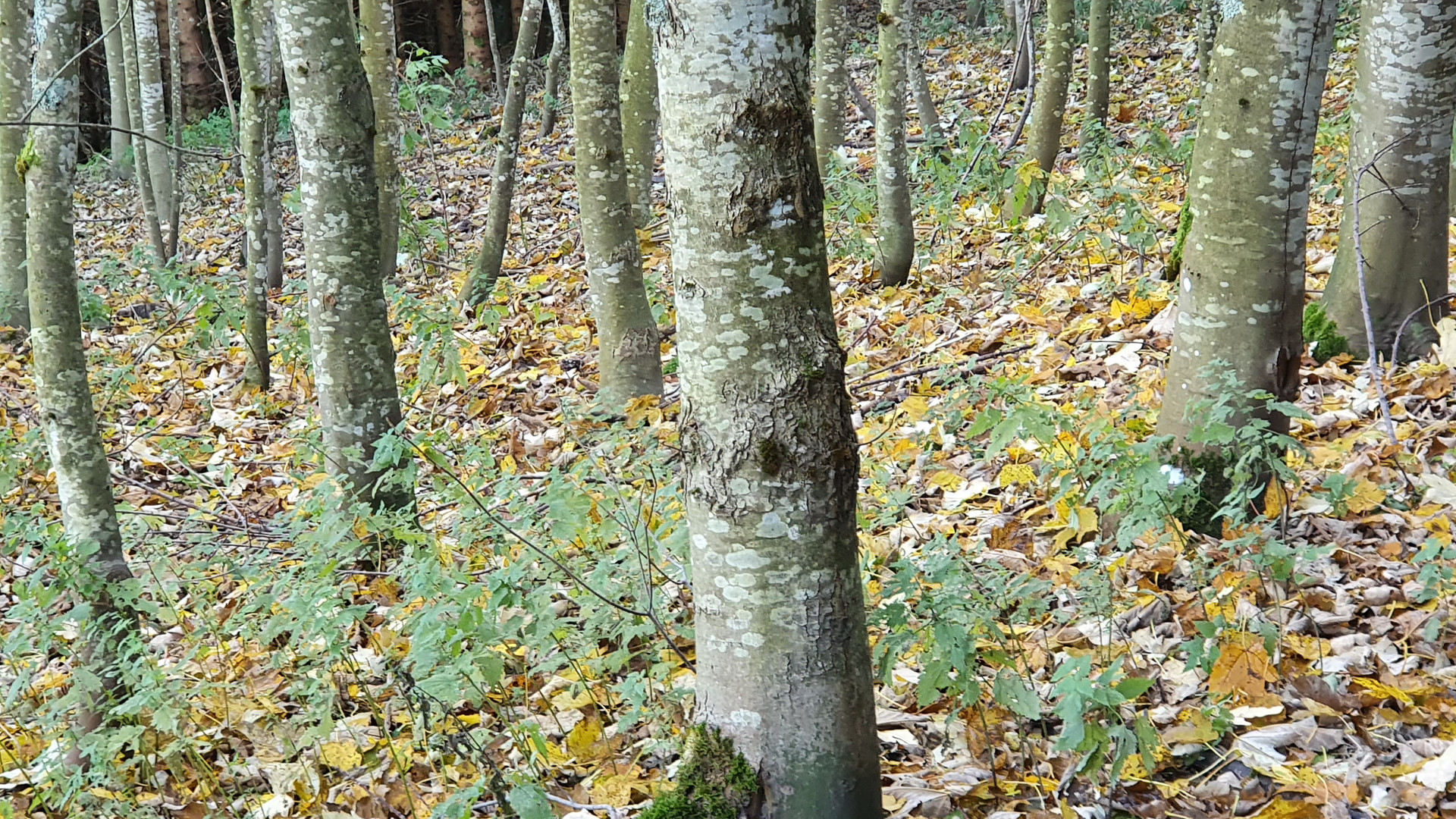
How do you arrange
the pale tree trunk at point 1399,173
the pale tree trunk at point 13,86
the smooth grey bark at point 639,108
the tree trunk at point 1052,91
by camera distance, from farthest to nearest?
the smooth grey bark at point 639,108
the tree trunk at point 1052,91
the pale tree trunk at point 1399,173
the pale tree trunk at point 13,86

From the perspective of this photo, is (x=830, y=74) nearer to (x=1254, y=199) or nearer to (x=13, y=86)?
(x=1254, y=199)

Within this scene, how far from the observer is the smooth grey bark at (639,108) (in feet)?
29.5

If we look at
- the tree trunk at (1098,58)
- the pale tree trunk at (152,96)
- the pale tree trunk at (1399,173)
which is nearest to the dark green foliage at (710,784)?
the pale tree trunk at (1399,173)

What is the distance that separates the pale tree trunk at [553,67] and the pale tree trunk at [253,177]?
11.2ft

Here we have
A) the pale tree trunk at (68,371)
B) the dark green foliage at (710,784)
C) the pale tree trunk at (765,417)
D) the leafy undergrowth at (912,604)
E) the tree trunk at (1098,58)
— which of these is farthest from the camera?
the tree trunk at (1098,58)

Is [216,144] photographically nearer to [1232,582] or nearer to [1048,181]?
[1048,181]

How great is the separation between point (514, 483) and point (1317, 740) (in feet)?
9.17

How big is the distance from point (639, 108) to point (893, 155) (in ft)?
8.88

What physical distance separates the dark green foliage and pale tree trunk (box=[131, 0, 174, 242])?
32.5 ft

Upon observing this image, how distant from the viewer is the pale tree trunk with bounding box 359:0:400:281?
9109 millimetres

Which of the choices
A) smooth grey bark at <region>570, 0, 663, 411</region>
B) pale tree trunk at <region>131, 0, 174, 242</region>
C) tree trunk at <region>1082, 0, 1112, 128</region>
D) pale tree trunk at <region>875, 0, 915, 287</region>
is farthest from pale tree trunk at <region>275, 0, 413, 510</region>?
tree trunk at <region>1082, 0, 1112, 128</region>

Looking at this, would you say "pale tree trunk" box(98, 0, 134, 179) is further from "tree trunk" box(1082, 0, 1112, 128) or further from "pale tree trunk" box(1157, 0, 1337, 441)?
"pale tree trunk" box(1157, 0, 1337, 441)

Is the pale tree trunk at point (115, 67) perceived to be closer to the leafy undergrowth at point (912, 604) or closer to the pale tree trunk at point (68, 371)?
the leafy undergrowth at point (912, 604)

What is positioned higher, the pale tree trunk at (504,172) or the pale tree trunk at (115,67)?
the pale tree trunk at (115,67)
